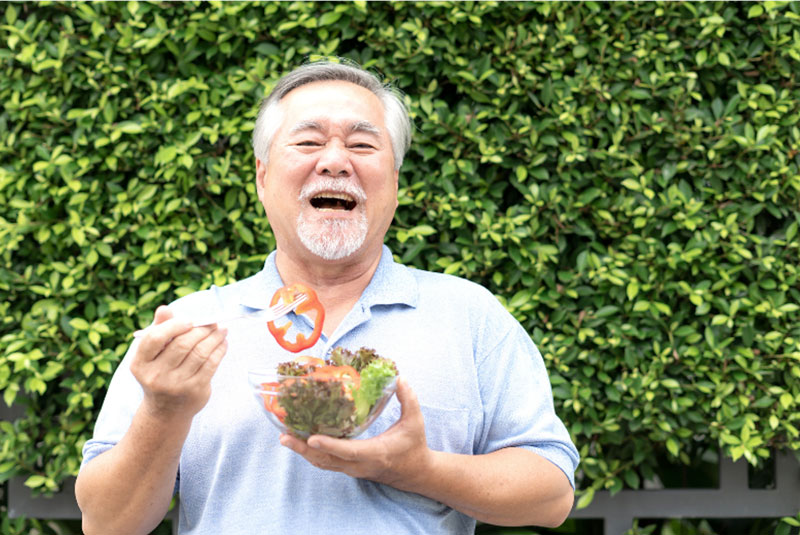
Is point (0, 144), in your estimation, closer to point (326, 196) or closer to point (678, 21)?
point (326, 196)

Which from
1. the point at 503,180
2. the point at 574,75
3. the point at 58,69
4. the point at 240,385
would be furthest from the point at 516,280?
the point at 58,69

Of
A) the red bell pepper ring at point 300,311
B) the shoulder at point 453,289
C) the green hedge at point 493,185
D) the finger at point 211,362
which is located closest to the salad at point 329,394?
the finger at point 211,362

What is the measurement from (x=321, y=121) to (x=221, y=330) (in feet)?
2.42

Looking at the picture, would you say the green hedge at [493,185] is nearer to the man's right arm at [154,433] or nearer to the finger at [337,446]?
the man's right arm at [154,433]

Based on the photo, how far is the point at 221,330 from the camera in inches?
63.6

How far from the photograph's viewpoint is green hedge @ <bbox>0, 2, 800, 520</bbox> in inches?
121

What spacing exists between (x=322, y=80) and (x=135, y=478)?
1.15m

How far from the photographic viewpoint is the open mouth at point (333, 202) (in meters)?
2.11

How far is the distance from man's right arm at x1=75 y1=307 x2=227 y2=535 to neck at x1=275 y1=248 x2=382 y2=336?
56cm

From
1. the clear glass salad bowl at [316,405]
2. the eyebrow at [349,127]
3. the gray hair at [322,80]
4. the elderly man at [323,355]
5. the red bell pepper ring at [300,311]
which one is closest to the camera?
the clear glass salad bowl at [316,405]

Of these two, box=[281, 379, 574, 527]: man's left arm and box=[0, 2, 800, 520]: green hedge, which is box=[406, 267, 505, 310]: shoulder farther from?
box=[0, 2, 800, 520]: green hedge

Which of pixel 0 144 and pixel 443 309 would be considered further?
pixel 0 144

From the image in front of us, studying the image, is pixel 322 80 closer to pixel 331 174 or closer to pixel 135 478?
pixel 331 174

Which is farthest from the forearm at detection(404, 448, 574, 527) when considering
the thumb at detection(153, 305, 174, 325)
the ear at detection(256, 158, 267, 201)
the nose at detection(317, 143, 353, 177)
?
the ear at detection(256, 158, 267, 201)
